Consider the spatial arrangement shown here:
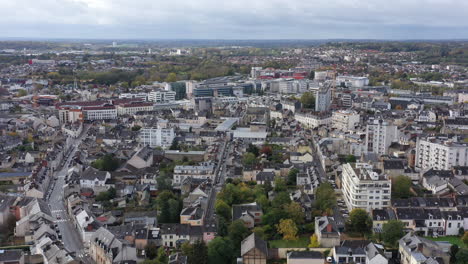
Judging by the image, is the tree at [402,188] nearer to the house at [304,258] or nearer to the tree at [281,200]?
the tree at [281,200]

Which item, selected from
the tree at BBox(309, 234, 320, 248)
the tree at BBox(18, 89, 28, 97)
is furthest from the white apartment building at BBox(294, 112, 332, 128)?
the tree at BBox(18, 89, 28, 97)

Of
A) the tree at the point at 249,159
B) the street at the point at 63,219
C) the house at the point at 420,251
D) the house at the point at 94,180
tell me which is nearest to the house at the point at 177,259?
the street at the point at 63,219

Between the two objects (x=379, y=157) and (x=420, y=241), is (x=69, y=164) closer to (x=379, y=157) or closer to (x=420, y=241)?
(x=379, y=157)

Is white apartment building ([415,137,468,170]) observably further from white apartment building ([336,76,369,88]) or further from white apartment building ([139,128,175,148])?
white apartment building ([336,76,369,88])

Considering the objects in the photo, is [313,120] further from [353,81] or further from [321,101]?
[353,81]

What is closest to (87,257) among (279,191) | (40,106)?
(279,191)

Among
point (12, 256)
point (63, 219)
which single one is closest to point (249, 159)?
point (63, 219)
